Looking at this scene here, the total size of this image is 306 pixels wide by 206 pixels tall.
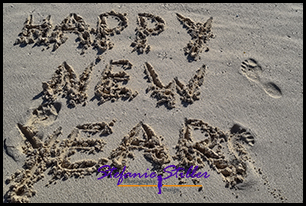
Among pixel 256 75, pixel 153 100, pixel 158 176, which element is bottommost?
pixel 158 176

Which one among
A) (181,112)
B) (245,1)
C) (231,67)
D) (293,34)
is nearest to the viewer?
(181,112)

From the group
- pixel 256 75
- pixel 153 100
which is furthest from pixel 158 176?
pixel 256 75

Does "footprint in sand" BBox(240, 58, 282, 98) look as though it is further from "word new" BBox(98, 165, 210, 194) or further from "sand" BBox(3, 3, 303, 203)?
"word new" BBox(98, 165, 210, 194)

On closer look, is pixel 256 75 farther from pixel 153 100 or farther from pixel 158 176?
pixel 158 176

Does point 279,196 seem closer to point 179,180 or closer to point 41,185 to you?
point 179,180

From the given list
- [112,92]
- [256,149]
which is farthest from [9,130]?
[256,149]

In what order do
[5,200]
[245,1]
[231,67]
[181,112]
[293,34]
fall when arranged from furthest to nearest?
1. [245,1]
2. [293,34]
3. [231,67]
4. [181,112]
5. [5,200]
